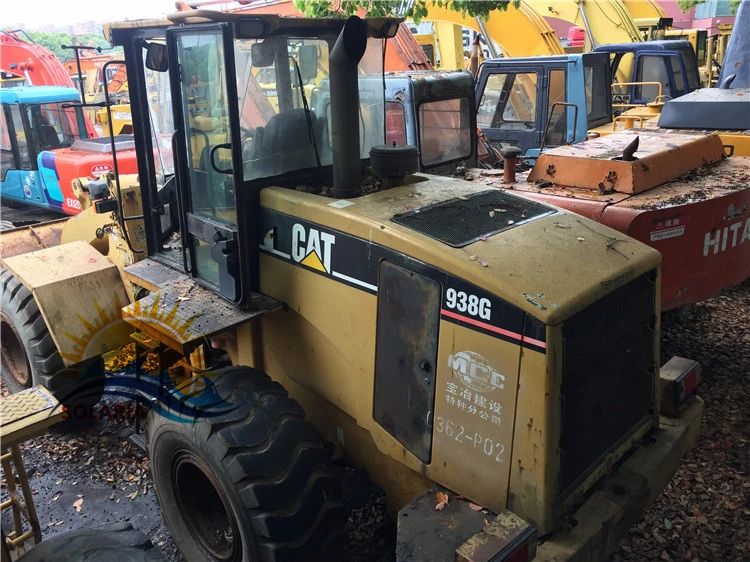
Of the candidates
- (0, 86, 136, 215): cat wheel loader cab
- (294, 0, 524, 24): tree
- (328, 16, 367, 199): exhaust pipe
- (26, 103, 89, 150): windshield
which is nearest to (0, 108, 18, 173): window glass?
(0, 86, 136, 215): cat wheel loader cab

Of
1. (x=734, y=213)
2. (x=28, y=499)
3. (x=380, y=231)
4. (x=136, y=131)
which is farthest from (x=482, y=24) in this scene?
(x=28, y=499)

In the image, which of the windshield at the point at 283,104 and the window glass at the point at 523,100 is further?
the window glass at the point at 523,100

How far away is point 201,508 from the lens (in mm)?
3525

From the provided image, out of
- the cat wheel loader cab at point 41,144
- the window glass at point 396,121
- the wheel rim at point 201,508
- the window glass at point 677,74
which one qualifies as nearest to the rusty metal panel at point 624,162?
the window glass at point 396,121

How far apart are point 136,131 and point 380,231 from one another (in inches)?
73.7

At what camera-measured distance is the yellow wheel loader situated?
2.57m

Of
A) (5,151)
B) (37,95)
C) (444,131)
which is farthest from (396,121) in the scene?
(5,151)

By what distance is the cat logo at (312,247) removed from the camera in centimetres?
313

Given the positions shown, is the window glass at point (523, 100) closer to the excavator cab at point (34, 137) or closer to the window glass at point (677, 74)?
the window glass at point (677, 74)

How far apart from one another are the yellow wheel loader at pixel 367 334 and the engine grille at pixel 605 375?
1cm

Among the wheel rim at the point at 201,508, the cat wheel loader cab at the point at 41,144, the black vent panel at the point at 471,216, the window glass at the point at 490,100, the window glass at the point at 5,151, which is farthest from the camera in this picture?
the window glass at the point at 5,151

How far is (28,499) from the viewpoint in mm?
2914

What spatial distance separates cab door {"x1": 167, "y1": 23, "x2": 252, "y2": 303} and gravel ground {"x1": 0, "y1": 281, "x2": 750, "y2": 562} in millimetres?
1312

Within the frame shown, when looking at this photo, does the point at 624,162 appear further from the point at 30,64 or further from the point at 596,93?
the point at 30,64
